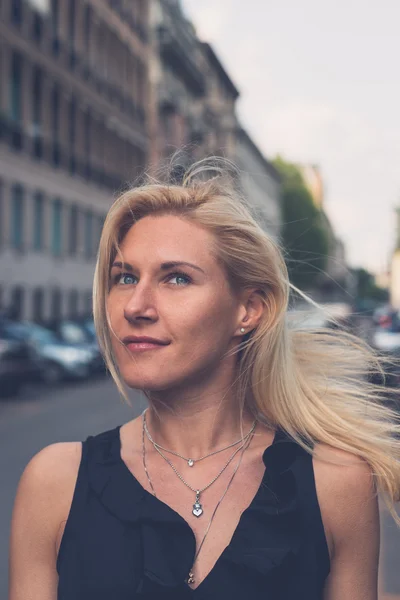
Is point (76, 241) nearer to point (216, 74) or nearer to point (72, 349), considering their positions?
point (72, 349)

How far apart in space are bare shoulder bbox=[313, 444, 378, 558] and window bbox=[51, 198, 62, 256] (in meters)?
37.9

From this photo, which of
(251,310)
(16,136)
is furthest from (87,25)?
(251,310)

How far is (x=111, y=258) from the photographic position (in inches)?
113

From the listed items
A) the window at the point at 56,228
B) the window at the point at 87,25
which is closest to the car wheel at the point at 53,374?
the window at the point at 56,228

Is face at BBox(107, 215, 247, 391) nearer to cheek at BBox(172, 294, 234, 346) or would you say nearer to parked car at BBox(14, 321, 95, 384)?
cheek at BBox(172, 294, 234, 346)

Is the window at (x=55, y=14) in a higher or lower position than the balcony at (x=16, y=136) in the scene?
higher

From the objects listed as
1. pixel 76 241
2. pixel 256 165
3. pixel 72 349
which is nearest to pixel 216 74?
pixel 256 165

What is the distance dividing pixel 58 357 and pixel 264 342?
936 inches

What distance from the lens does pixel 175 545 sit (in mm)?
2557

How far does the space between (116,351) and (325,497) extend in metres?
0.64

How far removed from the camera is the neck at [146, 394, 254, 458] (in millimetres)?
2768

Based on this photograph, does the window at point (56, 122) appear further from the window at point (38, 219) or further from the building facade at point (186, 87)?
the building facade at point (186, 87)

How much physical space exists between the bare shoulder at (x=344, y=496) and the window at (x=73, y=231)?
3983cm

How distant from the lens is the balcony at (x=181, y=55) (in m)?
57.3
